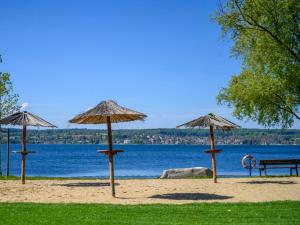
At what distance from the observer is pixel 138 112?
15219 millimetres

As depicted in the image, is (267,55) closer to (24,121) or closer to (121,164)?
(24,121)

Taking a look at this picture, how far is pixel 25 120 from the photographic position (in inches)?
762

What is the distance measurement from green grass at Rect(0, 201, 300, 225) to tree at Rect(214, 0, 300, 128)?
6.65 meters

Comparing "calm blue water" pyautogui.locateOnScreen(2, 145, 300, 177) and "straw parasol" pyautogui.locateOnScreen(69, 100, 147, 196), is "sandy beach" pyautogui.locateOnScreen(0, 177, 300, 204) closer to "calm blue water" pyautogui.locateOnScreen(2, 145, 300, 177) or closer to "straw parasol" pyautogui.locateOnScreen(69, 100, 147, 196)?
"straw parasol" pyautogui.locateOnScreen(69, 100, 147, 196)

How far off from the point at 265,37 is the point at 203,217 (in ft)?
31.3

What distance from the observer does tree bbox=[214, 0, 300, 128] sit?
58.9 ft

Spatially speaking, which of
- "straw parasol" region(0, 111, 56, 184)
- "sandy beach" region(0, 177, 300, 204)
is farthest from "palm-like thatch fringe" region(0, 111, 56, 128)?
"sandy beach" region(0, 177, 300, 204)

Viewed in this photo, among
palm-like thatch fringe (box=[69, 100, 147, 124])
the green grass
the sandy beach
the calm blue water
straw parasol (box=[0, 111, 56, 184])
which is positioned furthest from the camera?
the calm blue water

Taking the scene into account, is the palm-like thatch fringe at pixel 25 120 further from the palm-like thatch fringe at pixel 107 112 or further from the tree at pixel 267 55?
the tree at pixel 267 55

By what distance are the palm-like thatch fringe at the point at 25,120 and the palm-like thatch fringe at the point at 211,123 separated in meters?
5.63

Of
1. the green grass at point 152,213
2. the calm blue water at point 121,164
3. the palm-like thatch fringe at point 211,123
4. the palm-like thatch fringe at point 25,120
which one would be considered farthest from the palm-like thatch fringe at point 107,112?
the calm blue water at point 121,164

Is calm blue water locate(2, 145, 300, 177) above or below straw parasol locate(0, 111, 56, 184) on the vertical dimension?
below

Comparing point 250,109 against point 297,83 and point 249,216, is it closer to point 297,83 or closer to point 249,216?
point 297,83

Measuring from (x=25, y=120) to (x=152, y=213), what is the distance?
31.7 feet
